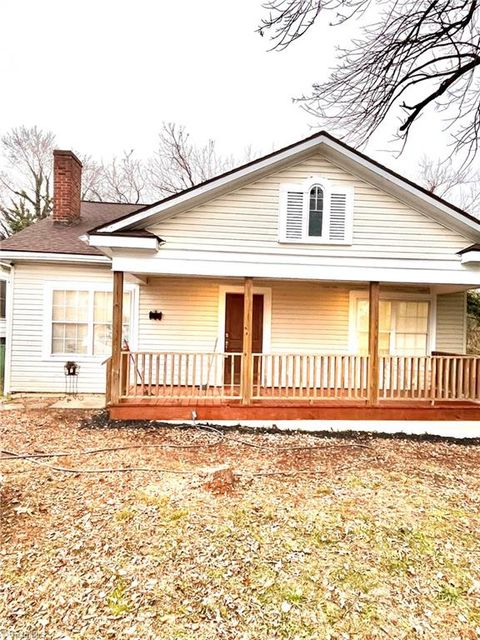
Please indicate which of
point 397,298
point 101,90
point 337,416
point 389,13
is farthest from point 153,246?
point 101,90

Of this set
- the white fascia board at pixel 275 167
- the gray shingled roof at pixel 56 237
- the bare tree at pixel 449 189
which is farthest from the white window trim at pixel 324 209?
the bare tree at pixel 449 189

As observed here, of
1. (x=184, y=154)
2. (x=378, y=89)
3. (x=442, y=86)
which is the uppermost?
(x=184, y=154)

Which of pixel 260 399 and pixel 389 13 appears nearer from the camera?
pixel 389 13

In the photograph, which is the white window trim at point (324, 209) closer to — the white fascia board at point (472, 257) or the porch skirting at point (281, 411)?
the white fascia board at point (472, 257)

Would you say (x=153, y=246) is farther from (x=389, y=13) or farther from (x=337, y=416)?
(x=389, y=13)

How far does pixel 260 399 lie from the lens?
756 centimetres

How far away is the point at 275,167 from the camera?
7.64m

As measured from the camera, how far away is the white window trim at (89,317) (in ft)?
30.7

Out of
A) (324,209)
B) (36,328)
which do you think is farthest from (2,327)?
(324,209)

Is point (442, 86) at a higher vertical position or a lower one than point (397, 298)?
higher

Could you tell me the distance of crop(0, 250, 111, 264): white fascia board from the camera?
8.91 metres

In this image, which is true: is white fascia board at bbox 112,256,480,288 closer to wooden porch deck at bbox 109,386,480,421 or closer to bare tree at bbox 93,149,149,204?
wooden porch deck at bbox 109,386,480,421

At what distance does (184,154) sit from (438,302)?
2076 centimetres

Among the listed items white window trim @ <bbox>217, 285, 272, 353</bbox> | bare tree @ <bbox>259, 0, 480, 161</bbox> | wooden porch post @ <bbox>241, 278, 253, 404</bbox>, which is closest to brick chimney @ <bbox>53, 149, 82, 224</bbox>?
white window trim @ <bbox>217, 285, 272, 353</bbox>
